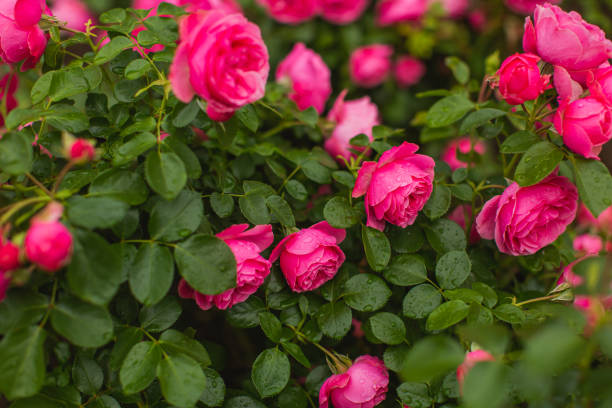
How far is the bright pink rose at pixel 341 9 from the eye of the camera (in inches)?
60.2

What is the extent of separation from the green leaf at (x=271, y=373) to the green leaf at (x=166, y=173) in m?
0.28

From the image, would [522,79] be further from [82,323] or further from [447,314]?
[82,323]

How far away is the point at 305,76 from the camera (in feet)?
3.83

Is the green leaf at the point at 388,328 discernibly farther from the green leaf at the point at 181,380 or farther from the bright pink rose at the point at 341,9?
the bright pink rose at the point at 341,9

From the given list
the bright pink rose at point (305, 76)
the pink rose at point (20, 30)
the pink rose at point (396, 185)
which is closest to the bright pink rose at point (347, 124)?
the bright pink rose at point (305, 76)

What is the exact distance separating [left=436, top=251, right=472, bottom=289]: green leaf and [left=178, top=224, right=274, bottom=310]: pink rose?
0.88 feet

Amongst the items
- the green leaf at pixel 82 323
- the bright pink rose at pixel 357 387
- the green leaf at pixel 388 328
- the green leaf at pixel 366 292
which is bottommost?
the bright pink rose at pixel 357 387

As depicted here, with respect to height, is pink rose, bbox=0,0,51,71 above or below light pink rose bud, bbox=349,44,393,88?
above

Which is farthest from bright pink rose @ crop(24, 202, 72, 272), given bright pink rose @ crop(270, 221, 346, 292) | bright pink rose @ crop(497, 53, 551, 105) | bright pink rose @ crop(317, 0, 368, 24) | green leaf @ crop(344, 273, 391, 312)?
bright pink rose @ crop(317, 0, 368, 24)

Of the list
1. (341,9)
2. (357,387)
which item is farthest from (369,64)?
(357,387)

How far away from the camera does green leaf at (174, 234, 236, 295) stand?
24.1 inches

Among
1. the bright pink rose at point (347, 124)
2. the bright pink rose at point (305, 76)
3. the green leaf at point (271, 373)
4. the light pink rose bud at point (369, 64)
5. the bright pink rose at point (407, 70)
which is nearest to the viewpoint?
the green leaf at point (271, 373)

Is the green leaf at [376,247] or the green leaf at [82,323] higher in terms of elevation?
the green leaf at [82,323]

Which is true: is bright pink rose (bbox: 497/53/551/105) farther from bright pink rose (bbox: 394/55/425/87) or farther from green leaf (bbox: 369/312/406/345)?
bright pink rose (bbox: 394/55/425/87)
